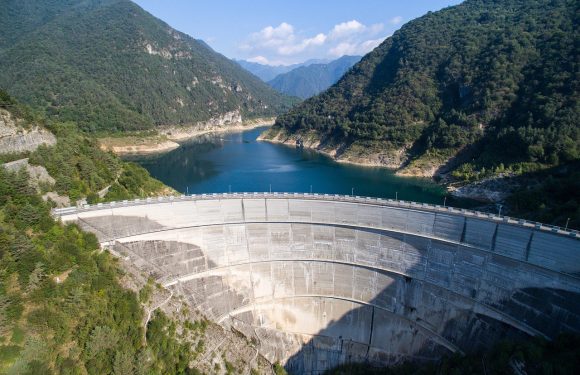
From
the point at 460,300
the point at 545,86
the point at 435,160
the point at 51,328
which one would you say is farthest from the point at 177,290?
the point at 545,86

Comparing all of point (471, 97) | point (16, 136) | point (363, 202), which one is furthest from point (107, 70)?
point (363, 202)

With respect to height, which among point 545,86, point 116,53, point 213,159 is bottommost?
point 213,159

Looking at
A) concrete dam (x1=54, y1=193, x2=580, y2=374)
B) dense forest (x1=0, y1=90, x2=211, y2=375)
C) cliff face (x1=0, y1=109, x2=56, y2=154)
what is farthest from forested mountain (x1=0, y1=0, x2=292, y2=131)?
dense forest (x1=0, y1=90, x2=211, y2=375)

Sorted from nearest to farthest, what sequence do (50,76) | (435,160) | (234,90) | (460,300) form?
(460,300) → (435,160) → (50,76) → (234,90)

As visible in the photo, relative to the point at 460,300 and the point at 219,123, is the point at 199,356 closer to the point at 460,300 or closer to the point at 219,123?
the point at 460,300

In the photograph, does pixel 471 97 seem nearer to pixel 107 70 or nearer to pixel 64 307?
pixel 64 307
